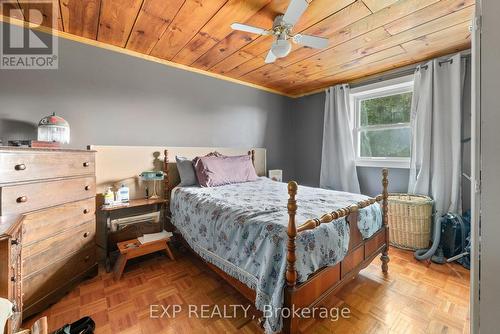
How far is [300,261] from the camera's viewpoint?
122 cm

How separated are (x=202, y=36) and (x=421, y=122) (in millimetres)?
2627

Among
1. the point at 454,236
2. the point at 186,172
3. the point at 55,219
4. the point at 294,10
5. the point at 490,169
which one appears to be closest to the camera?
the point at 490,169

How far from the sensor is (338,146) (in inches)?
134

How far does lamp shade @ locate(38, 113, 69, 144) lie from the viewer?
1.82m

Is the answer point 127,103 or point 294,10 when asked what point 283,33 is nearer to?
point 294,10

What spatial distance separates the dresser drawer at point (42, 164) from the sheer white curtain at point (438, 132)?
3460 mm

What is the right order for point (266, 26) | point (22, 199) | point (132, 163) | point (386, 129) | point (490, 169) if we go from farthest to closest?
point (386, 129)
point (132, 163)
point (266, 26)
point (22, 199)
point (490, 169)

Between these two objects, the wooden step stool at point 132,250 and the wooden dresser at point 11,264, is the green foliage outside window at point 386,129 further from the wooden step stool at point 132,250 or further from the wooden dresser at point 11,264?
the wooden dresser at point 11,264

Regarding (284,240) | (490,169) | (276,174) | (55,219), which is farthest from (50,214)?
(276,174)

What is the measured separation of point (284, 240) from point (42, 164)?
1.67 meters

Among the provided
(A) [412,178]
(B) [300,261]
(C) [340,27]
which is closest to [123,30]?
(C) [340,27]

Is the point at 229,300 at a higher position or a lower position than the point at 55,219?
lower

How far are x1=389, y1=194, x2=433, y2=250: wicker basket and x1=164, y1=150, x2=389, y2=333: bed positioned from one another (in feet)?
2.30

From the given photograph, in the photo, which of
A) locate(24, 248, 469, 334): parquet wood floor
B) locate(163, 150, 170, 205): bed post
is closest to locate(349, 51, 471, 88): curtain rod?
locate(24, 248, 469, 334): parquet wood floor
